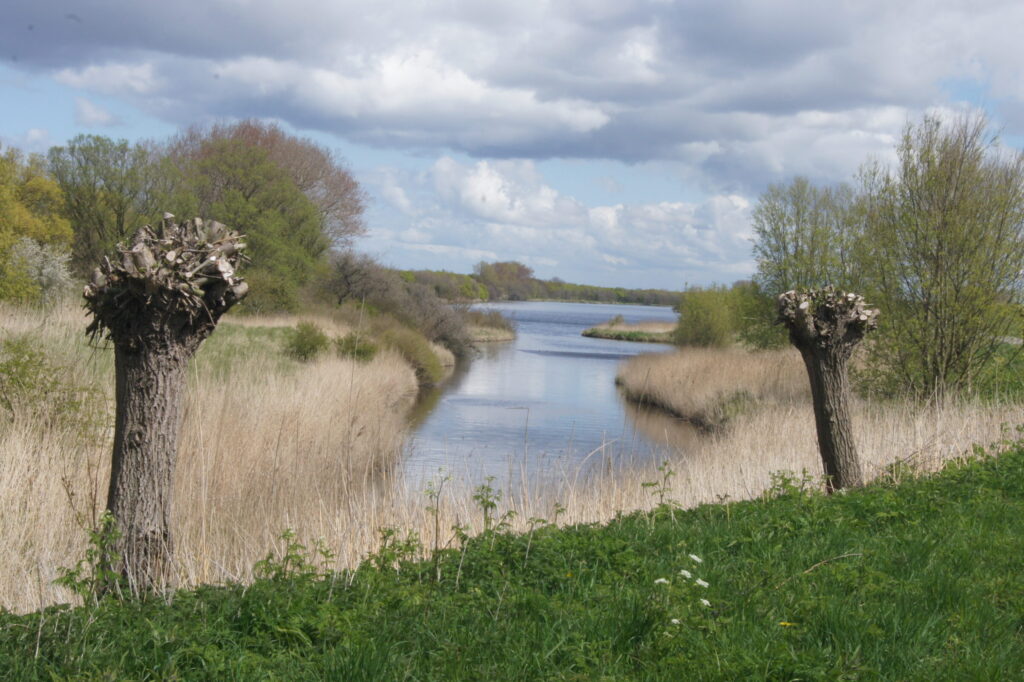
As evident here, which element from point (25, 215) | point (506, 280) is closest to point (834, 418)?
point (25, 215)

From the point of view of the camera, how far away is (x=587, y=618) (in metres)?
4.33

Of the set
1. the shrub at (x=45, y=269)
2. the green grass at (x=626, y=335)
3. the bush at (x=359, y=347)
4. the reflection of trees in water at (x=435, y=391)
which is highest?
the shrub at (x=45, y=269)

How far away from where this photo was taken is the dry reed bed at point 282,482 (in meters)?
6.70

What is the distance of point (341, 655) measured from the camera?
382cm

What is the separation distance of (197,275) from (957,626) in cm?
451

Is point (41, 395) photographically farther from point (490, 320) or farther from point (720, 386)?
point (490, 320)

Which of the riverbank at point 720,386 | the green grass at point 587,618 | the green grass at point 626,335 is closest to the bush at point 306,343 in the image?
the riverbank at point 720,386

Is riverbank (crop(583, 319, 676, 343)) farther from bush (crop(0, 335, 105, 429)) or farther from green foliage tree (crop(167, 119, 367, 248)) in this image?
bush (crop(0, 335, 105, 429))

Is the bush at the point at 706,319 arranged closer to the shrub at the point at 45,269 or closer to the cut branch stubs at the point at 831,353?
the shrub at the point at 45,269

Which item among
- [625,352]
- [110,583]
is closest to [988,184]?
[110,583]

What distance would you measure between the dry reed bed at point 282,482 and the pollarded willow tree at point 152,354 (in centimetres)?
34

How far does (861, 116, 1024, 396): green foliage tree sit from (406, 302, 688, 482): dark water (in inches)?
210

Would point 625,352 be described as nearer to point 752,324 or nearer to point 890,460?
point 752,324

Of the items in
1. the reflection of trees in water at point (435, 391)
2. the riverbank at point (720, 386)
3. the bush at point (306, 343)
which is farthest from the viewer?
the bush at point (306, 343)
